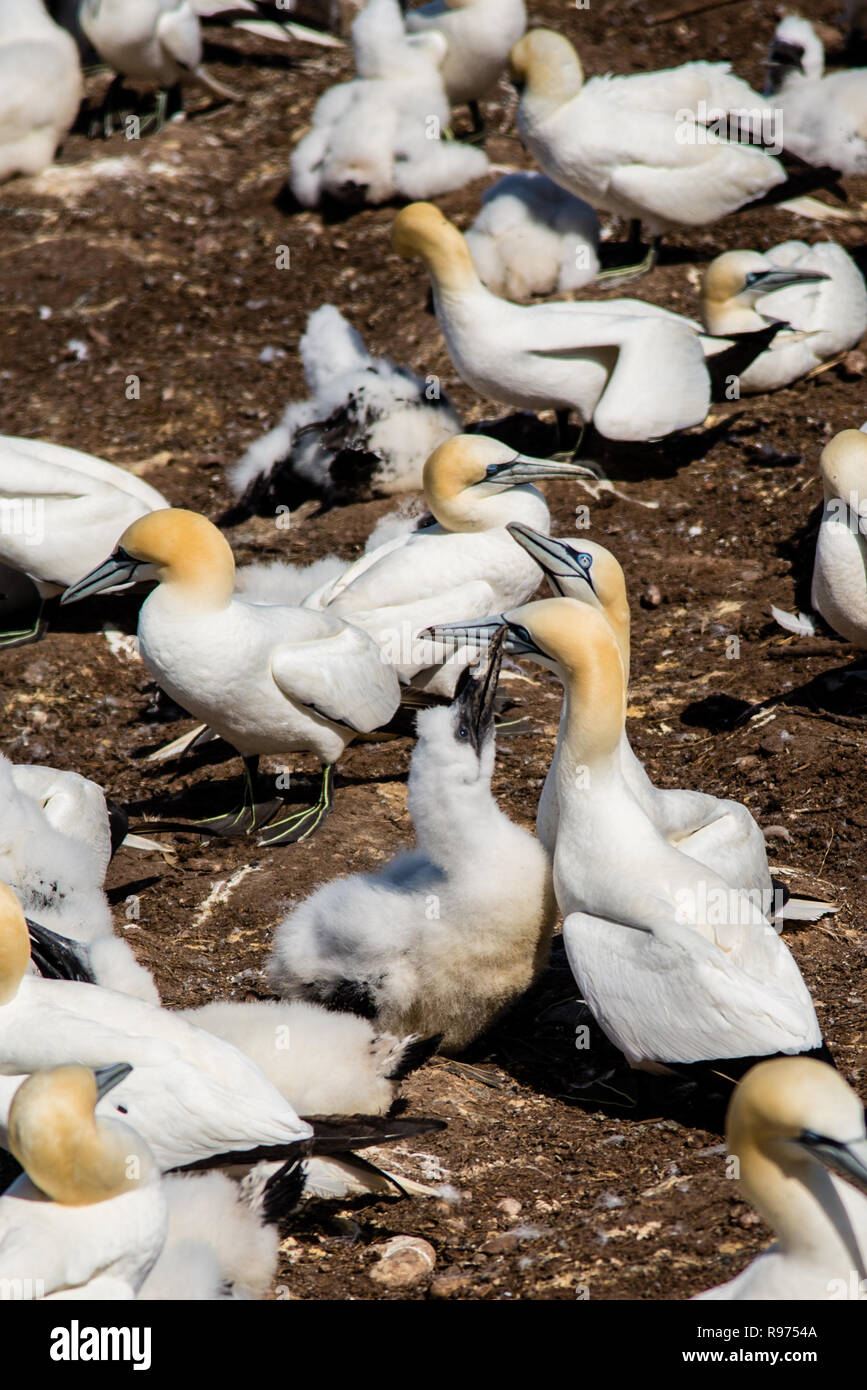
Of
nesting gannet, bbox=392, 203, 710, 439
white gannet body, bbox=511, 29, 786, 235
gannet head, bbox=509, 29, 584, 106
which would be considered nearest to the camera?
nesting gannet, bbox=392, 203, 710, 439

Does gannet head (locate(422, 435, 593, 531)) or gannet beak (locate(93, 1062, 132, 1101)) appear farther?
gannet head (locate(422, 435, 593, 531))

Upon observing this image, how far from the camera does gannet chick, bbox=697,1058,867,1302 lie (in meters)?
2.88

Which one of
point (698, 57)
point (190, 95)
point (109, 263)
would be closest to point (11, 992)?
point (109, 263)

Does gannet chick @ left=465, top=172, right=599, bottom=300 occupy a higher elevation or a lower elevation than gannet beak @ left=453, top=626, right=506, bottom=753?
lower

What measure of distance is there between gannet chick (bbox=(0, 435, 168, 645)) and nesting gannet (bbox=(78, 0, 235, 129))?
5.76m

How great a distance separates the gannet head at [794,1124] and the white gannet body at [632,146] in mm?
7211

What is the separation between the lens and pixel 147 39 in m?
12.0

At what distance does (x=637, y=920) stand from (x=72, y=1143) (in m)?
1.75

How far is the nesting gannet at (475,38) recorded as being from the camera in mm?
11273

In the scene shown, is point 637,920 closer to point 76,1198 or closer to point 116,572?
point 76,1198

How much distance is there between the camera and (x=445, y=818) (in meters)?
4.48

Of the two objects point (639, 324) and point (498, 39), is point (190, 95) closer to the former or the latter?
point (498, 39)

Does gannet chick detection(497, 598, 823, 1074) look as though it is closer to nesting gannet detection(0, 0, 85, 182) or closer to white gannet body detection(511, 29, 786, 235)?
white gannet body detection(511, 29, 786, 235)

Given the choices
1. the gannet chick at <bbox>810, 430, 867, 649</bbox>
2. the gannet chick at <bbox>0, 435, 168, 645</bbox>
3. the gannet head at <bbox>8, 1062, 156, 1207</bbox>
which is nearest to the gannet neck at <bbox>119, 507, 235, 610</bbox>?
the gannet chick at <bbox>0, 435, 168, 645</bbox>
